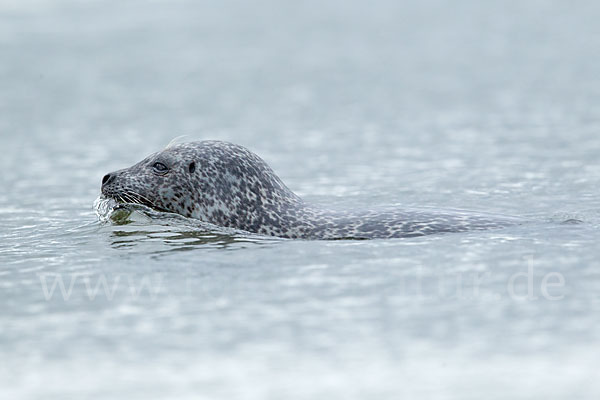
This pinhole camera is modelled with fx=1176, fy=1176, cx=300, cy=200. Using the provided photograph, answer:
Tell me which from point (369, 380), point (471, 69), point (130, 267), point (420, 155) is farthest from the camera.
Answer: point (471, 69)

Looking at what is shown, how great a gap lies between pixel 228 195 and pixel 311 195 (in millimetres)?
2995

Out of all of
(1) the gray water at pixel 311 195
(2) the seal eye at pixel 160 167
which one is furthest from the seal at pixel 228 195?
(1) the gray water at pixel 311 195

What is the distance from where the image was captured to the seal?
10.9 m

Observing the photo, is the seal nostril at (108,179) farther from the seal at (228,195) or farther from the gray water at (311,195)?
the gray water at (311,195)

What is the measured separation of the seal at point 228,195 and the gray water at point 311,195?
0.95ft

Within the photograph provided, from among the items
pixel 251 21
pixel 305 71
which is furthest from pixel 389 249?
pixel 251 21

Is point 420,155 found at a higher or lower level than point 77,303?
higher

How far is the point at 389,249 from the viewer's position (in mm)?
10055

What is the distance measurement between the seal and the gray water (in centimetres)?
29

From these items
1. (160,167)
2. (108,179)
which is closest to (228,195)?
(160,167)

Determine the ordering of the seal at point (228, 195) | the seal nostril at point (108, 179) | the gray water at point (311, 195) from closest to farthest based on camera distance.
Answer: the gray water at point (311, 195), the seal at point (228, 195), the seal nostril at point (108, 179)

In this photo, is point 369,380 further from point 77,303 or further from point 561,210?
point 561,210

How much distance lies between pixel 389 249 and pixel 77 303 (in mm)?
2771

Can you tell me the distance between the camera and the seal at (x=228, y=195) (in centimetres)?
1089
